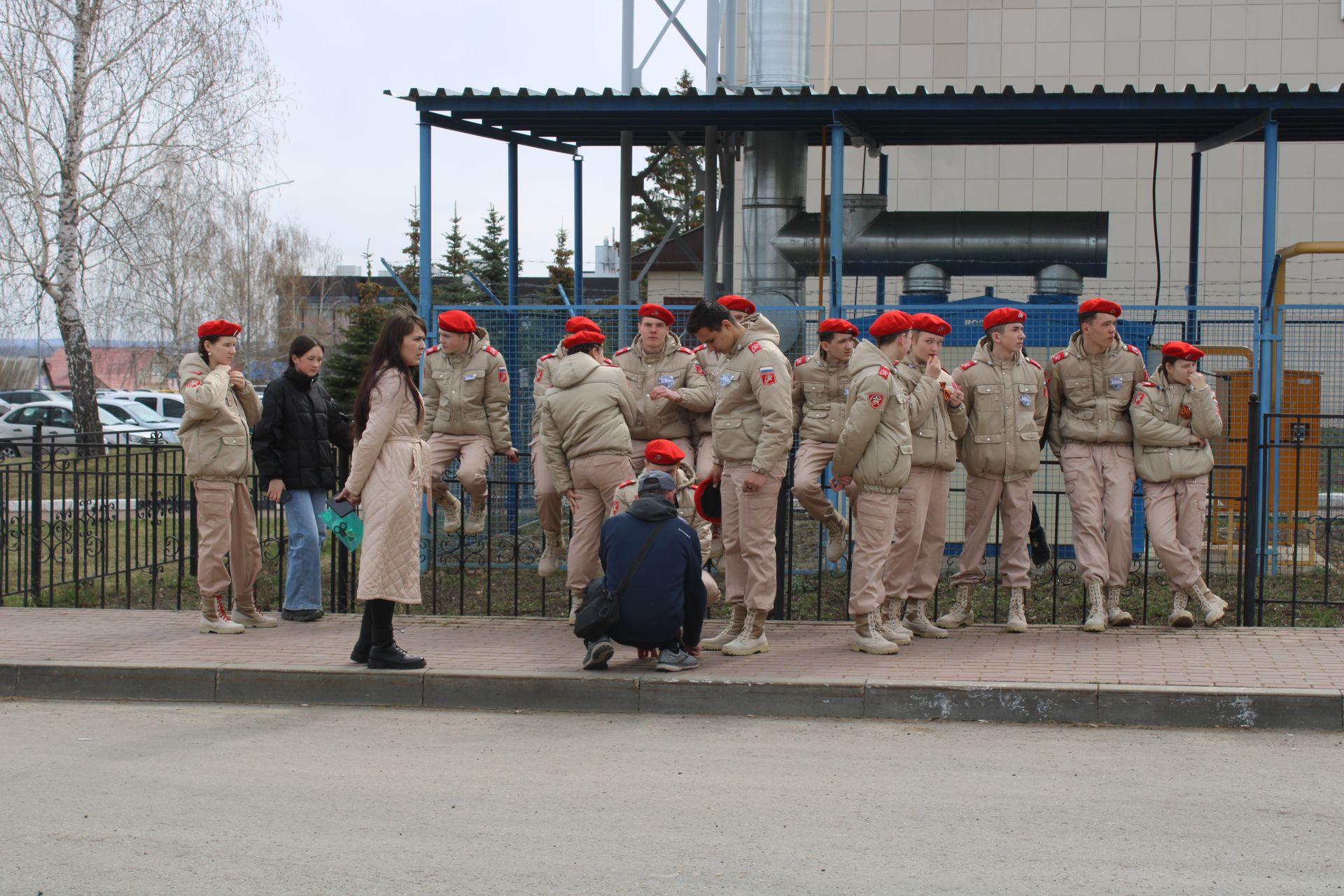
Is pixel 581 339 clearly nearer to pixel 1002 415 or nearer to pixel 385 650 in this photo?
pixel 385 650

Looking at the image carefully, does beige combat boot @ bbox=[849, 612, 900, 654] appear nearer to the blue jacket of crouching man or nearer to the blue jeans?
the blue jacket of crouching man

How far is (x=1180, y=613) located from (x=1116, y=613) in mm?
391

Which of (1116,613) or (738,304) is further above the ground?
(738,304)

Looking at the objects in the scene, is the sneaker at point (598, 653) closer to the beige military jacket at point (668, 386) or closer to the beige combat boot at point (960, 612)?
the beige military jacket at point (668, 386)

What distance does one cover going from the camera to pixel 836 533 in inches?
371

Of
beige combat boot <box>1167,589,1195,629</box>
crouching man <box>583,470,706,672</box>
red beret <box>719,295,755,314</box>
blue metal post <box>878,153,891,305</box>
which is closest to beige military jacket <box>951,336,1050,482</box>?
beige combat boot <box>1167,589,1195,629</box>

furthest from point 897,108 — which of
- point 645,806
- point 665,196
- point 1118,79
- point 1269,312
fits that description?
point 665,196

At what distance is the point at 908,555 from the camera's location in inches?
328

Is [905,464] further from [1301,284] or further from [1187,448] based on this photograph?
[1301,284]

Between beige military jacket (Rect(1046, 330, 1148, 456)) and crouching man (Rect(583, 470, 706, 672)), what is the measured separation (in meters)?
2.87

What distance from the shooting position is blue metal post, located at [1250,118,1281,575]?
11711 mm

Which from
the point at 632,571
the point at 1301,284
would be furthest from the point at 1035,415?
the point at 1301,284

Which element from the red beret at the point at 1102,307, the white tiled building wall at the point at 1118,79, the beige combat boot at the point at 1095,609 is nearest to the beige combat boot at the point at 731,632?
the beige combat boot at the point at 1095,609

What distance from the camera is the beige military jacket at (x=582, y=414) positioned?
8.60 m
